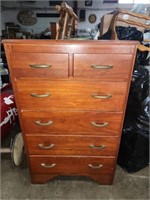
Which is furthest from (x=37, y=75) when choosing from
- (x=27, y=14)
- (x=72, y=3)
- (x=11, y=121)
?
(x=27, y=14)

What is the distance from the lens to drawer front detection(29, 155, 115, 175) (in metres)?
1.18

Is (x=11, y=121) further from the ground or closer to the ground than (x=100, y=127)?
closer to the ground

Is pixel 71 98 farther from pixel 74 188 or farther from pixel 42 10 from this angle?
pixel 42 10

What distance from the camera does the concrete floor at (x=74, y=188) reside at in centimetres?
127

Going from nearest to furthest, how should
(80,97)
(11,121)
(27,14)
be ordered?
(80,97) < (11,121) < (27,14)

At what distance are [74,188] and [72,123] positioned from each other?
670 mm

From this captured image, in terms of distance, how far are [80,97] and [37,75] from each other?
27 cm

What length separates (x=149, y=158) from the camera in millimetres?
1460

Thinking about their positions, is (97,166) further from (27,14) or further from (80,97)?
(27,14)

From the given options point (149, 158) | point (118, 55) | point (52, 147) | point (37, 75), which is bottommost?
point (149, 158)

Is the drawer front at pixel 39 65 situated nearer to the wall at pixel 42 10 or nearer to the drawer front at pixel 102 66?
the drawer front at pixel 102 66

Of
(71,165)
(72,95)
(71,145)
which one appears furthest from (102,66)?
(71,165)

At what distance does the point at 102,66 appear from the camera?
2.71 ft

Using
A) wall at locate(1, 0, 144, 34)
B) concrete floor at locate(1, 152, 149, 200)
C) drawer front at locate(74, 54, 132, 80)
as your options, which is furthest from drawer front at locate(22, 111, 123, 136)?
wall at locate(1, 0, 144, 34)
